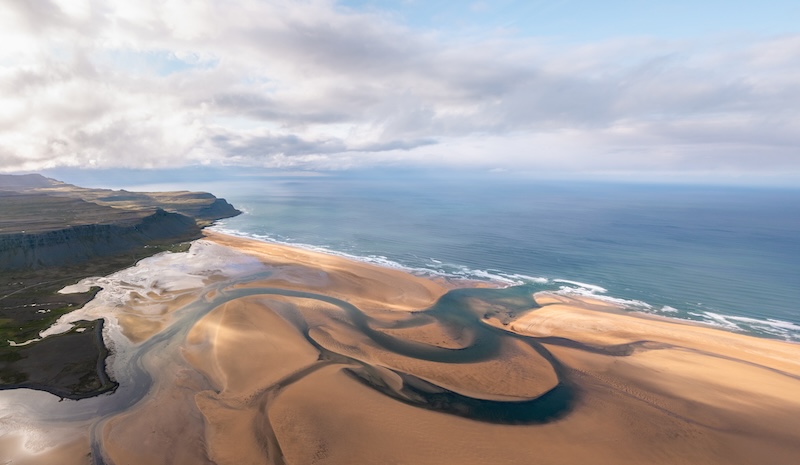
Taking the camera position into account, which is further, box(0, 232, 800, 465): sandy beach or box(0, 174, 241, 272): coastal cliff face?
box(0, 174, 241, 272): coastal cliff face

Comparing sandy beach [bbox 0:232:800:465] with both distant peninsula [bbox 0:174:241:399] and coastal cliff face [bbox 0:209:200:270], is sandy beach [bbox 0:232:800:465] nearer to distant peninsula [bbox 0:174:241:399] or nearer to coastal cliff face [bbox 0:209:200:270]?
distant peninsula [bbox 0:174:241:399]

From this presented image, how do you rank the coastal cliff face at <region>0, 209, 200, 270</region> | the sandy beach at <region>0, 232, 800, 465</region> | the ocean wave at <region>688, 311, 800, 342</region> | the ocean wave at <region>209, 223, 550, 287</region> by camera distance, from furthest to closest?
the ocean wave at <region>209, 223, 550, 287</region>
the coastal cliff face at <region>0, 209, 200, 270</region>
the ocean wave at <region>688, 311, 800, 342</region>
the sandy beach at <region>0, 232, 800, 465</region>

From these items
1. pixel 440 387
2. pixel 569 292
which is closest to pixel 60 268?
pixel 440 387

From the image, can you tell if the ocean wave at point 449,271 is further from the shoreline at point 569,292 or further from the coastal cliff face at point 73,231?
the coastal cliff face at point 73,231

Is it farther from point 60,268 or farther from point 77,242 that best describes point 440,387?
point 77,242

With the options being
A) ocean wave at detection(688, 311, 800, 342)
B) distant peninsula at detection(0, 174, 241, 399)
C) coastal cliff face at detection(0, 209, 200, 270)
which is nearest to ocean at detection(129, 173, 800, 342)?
ocean wave at detection(688, 311, 800, 342)

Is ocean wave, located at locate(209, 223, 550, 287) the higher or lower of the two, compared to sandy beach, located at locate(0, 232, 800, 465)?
higher
